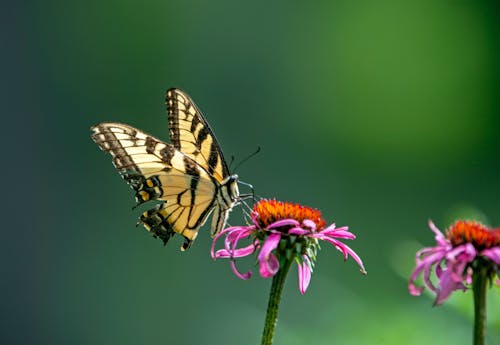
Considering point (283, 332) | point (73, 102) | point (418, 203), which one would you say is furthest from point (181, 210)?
point (418, 203)

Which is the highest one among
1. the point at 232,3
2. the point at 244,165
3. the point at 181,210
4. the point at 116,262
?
the point at 232,3

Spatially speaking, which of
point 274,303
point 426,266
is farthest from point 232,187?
point 426,266


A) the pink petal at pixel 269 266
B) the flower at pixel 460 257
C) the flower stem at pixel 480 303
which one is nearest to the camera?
the flower stem at pixel 480 303

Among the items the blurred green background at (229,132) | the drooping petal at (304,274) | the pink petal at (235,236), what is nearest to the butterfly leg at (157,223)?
the pink petal at (235,236)

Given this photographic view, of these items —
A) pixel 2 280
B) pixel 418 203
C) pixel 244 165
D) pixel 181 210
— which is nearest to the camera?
pixel 181 210

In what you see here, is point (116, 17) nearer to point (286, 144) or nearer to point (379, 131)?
point (286, 144)

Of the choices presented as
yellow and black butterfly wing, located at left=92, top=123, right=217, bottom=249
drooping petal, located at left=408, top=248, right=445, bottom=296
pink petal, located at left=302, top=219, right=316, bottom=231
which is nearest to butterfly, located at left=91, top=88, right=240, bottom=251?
yellow and black butterfly wing, located at left=92, top=123, right=217, bottom=249

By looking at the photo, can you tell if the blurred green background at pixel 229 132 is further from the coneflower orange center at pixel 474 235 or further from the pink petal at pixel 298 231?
the coneflower orange center at pixel 474 235
